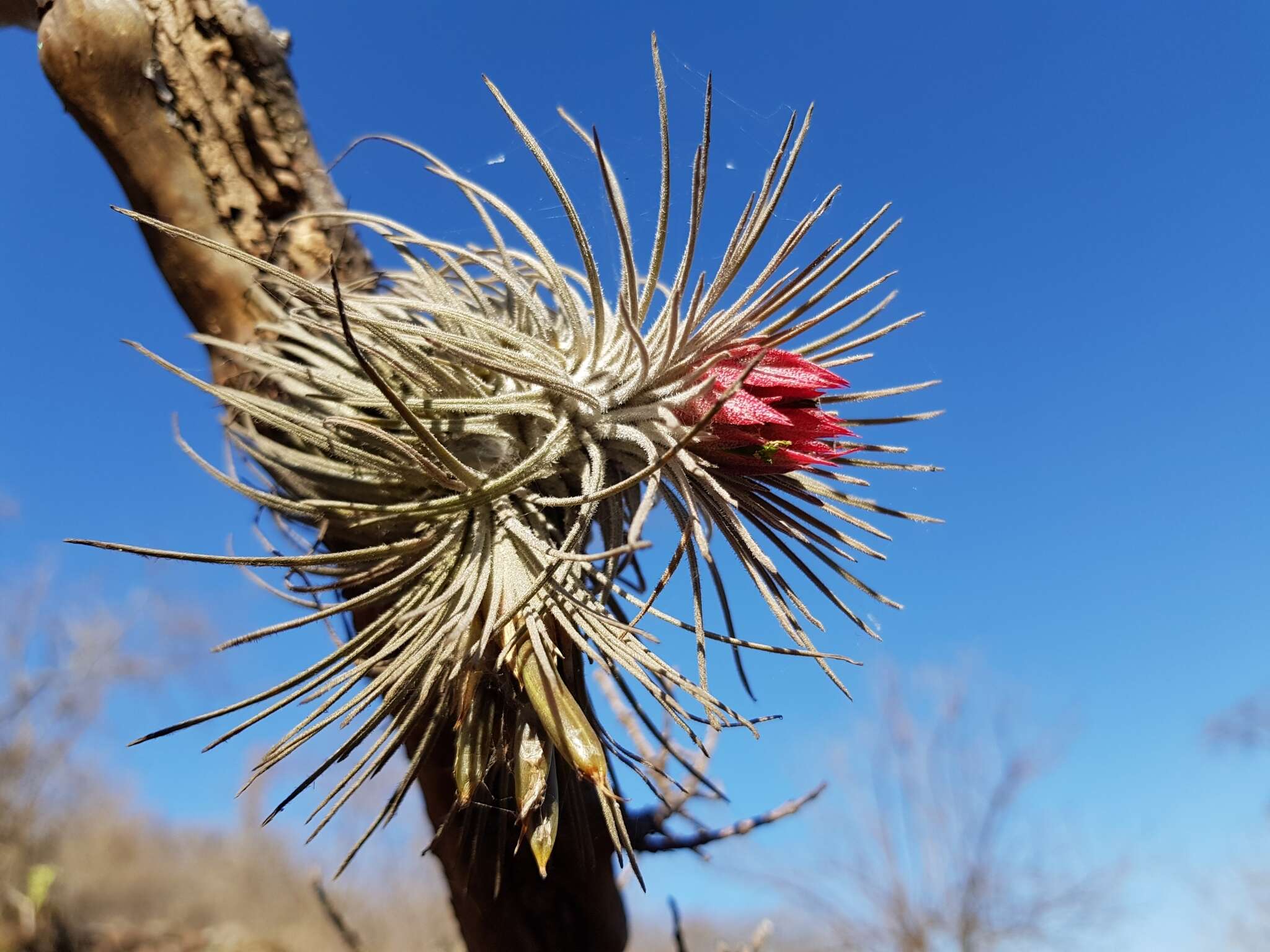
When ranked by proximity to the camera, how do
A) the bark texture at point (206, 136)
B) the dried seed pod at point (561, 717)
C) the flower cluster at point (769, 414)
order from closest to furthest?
1. the dried seed pod at point (561, 717)
2. the flower cluster at point (769, 414)
3. the bark texture at point (206, 136)

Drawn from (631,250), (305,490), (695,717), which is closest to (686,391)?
(631,250)

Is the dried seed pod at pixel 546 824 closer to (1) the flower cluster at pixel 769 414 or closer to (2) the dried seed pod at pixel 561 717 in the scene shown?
(2) the dried seed pod at pixel 561 717

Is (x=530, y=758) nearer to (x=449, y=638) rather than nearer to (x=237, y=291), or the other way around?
(x=449, y=638)

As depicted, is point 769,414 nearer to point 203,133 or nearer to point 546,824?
point 546,824

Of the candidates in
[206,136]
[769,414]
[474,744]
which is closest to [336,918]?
[474,744]

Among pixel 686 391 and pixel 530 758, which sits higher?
pixel 686 391

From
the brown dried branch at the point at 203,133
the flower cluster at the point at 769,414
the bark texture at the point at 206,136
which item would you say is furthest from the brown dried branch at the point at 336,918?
the flower cluster at the point at 769,414
